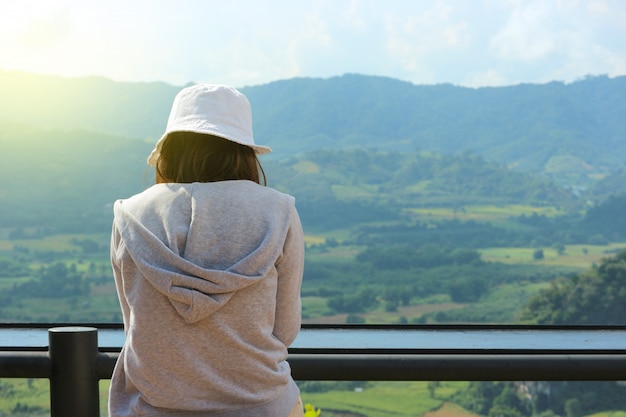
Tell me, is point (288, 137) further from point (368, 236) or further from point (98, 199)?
point (98, 199)

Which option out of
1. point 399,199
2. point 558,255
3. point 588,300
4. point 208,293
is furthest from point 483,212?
point 208,293

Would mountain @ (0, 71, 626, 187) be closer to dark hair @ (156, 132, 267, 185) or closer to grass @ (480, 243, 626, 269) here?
grass @ (480, 243, 626, 269)

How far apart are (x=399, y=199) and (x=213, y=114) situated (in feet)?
141

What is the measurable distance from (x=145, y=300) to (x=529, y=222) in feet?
140

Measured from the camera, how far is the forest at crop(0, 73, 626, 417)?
2988cm

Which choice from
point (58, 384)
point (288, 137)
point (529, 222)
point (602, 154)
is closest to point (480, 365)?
point (58, 384)

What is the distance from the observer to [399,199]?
4375 cm

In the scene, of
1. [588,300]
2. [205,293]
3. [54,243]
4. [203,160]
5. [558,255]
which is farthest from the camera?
[558,255]

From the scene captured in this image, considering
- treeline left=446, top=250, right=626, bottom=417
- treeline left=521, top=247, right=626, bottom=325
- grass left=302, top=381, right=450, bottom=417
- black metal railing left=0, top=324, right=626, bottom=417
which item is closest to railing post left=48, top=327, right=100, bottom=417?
black metal railing left=0, top=324, right=626, bottom=417

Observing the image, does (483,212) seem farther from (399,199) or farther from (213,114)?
(213,114)

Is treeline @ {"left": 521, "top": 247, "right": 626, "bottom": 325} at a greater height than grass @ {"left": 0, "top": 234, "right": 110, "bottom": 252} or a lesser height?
lesser

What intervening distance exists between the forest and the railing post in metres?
21.9

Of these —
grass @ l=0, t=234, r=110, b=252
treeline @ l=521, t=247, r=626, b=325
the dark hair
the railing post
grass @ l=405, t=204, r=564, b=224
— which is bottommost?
treeline @ l=521, t=247, r=626, b=325

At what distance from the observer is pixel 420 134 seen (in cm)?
5322
